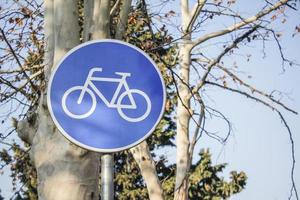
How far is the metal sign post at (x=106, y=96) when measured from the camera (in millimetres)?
2930

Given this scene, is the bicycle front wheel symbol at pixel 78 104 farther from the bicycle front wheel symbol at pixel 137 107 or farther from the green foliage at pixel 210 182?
the green foliage at pixel 210 182

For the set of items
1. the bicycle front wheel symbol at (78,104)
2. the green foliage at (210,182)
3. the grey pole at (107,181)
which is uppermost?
the green foliage at (210,182)

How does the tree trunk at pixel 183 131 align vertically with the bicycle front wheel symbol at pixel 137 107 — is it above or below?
above

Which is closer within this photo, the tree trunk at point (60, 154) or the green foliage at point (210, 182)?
the tree trunk at point (60, 154)

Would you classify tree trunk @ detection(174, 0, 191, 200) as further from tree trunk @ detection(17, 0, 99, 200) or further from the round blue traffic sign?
the round blue traffic sign

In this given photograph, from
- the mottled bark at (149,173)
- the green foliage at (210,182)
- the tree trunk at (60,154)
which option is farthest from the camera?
the green foliage at (210,182)

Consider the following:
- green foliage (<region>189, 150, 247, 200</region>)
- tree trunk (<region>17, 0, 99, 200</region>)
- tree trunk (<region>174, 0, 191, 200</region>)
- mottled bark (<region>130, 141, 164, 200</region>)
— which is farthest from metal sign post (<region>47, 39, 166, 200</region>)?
green foliage (<region>189, 150, 247, 200</region>)

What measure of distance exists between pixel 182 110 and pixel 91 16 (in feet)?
16.6

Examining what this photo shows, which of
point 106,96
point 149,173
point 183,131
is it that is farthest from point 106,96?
point 183,131

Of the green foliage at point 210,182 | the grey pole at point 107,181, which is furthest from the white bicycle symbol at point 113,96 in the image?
A: the green foliage at point 210,182

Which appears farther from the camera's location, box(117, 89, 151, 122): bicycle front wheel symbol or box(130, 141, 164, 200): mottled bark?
box(130, 141, 164, 200): mottled bark

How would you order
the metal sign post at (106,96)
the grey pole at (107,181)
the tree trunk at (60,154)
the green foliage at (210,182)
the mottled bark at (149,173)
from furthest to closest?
the green foliage at (210,182), the mottled bark at (149,173), the tree trunk at (60,154), the metal sign post at (106,96), the grey pole at (107,181)

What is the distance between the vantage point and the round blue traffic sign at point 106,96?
2934mm

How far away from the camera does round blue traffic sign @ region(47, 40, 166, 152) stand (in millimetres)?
2934
